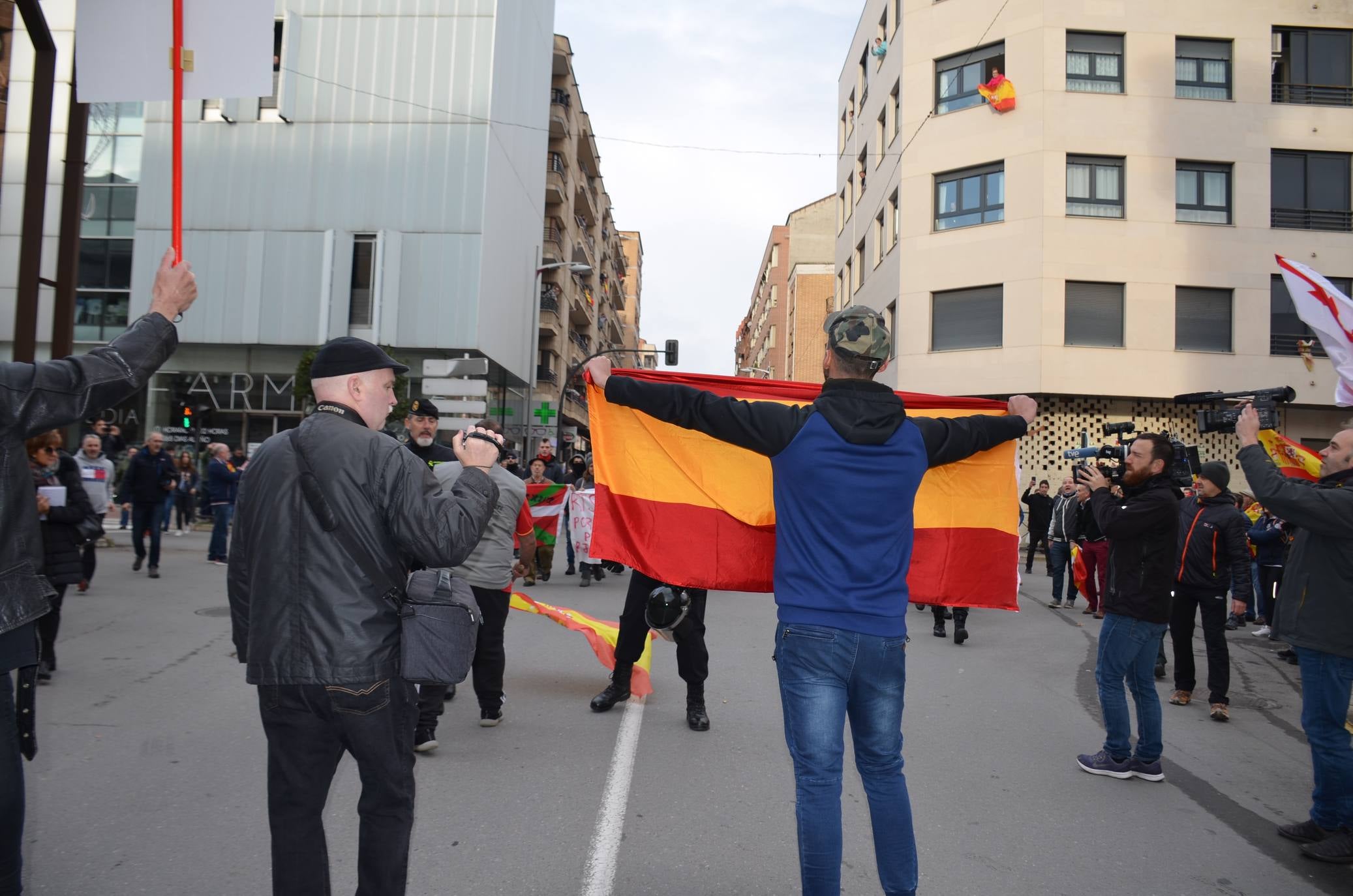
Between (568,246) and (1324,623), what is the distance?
1729 inches

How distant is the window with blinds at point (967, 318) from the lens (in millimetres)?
26688

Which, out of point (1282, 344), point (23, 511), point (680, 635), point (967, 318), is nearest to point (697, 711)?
point (680, 635)

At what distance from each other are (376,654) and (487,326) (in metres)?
30.6

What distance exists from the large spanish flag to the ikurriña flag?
889cm

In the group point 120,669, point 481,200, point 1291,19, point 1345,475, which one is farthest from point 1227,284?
point 120,669

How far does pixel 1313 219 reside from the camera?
25750 mm

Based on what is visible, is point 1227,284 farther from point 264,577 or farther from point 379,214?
point 264,577

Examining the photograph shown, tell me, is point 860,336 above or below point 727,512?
above

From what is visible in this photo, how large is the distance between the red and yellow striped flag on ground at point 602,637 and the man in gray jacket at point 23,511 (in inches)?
162

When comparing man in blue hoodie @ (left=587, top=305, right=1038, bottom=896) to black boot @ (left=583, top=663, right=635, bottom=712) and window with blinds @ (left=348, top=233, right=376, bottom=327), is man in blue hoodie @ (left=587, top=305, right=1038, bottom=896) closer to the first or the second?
black boot @ (left=583, top=663, right=635, bottom=712)

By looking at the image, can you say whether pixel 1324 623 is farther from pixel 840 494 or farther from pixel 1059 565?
pixel 1059 565

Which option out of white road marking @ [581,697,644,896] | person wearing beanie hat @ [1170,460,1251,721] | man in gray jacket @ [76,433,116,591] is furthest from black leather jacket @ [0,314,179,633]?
man in gray jacket @ [76,433,116,591]

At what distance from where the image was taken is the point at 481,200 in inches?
1234

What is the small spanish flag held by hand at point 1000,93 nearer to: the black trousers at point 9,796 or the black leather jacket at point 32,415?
the black leather jacket at point 32,415
